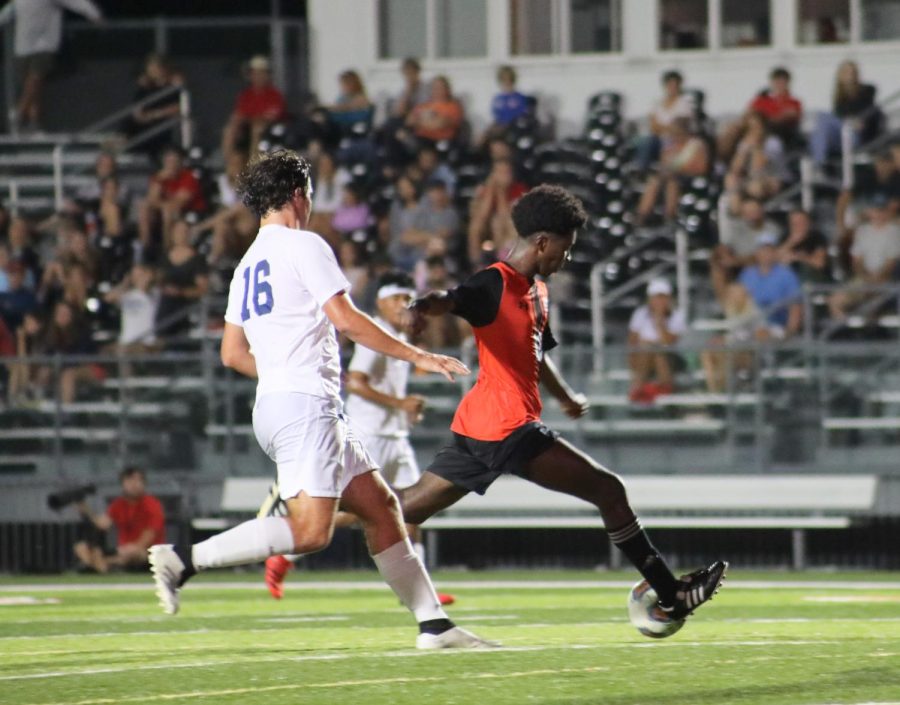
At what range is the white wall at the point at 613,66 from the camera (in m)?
24.1

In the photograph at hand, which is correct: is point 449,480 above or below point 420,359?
below

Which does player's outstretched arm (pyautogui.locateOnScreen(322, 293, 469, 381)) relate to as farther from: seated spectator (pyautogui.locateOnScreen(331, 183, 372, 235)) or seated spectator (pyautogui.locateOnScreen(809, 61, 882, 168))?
seated spectator (pyautogui.locateOnScreen(809, 61, 882, 168))

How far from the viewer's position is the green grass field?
7.50 m

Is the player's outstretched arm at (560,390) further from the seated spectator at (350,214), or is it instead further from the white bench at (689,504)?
the seated spectator at (350,214)

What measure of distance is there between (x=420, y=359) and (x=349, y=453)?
25.3 inches

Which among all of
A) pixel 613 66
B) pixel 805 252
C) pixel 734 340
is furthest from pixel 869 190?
pixel 613 66

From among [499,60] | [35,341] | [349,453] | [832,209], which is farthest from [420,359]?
[499,60]

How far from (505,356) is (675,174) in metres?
12.4

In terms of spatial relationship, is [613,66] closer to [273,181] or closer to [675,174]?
[675,174]

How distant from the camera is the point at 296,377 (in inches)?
329

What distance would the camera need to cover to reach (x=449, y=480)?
31.4 ft

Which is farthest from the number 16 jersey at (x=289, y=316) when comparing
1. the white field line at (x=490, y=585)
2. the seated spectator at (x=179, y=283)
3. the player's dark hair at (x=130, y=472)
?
the seated spectator at (x=179, y=283)

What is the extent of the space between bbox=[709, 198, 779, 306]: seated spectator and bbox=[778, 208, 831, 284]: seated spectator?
375 mm

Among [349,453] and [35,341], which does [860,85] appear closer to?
[35,341]
